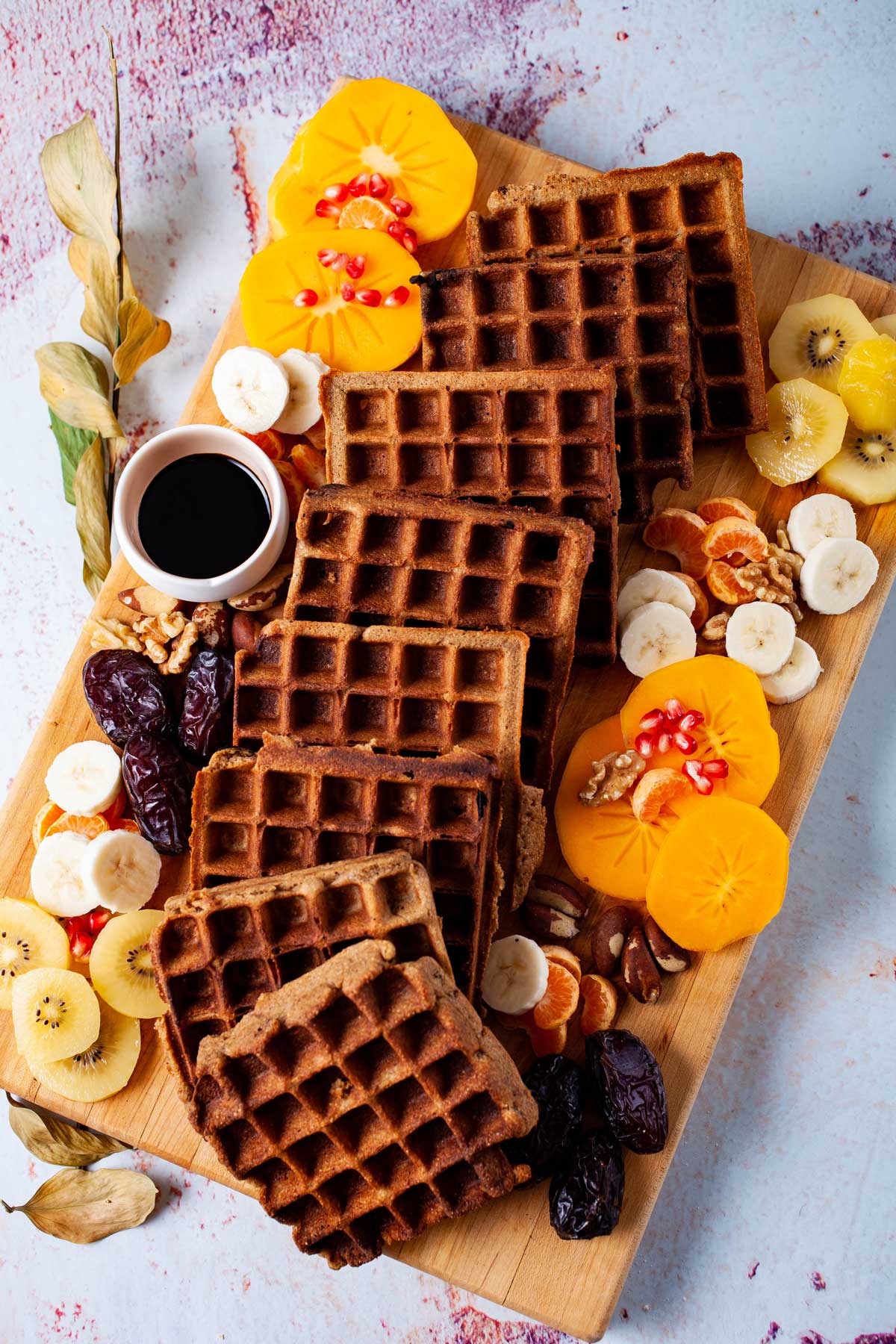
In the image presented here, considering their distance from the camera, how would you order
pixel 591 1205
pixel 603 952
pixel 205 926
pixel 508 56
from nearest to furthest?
pixel 205 926 < pixel 591 1205 < pixel 603 952 < pixel 508 56

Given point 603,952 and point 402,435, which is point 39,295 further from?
point 603,952

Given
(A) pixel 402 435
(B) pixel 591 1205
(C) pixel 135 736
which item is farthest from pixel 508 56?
(B) pixel 591 1205

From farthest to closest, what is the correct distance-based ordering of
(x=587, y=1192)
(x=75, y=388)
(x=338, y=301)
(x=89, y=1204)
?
(x=75, y=388) < (x=89, y=1204) < (x=338, y=301) < (x=587, y=1192)

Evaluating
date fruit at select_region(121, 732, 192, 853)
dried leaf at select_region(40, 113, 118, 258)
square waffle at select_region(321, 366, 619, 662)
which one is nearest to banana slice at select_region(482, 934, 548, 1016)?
square waffle at select_region(321, 366, 619, 662)

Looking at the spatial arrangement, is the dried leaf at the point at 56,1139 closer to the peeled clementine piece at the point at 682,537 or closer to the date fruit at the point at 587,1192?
the date fruit at the point at 587,1192

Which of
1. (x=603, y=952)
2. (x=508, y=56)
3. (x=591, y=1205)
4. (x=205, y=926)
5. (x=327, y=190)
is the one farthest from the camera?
(x=508, y=56)

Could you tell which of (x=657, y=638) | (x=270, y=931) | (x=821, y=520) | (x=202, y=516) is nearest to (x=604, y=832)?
(x=657, y=638)

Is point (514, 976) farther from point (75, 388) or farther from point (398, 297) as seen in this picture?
point (75, 388)
